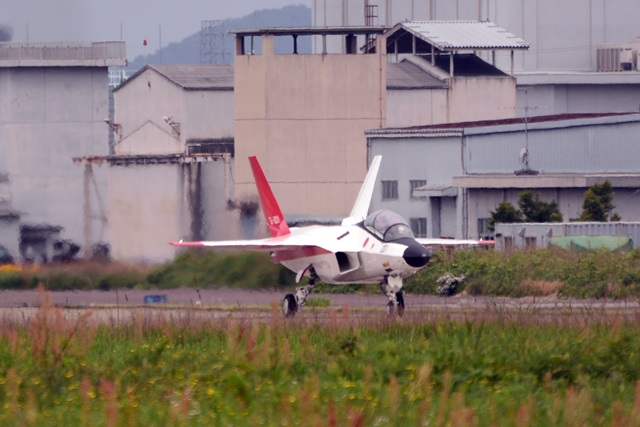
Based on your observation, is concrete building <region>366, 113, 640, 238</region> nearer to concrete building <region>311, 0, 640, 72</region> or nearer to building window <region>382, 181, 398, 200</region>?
building window <region>382, 181, 398, 200</region>

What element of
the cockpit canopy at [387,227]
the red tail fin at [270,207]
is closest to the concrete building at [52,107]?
the red tail fin at [270,207]

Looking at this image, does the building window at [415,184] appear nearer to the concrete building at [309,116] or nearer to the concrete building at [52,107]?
the concrete building at [309,116]

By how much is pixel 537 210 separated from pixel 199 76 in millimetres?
28106

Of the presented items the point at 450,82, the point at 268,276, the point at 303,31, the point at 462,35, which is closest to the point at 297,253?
the point at 268,276

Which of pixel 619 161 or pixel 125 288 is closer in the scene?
pixel 125 288

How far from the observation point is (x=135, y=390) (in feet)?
31.9

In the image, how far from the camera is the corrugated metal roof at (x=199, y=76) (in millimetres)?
57562

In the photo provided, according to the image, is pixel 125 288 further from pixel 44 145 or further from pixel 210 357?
pixel 44 145

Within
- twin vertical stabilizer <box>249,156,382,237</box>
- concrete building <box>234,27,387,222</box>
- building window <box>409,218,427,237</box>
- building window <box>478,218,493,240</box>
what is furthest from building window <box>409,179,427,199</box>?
twin vertical stabilizer <box>249,156,382,237</box>

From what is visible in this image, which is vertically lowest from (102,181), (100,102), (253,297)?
(253,297)

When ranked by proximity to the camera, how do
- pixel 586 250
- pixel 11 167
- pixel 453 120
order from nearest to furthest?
pixel 586 250
pixel 11 167
pixel 453 120

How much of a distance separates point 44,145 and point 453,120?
18.3 meters

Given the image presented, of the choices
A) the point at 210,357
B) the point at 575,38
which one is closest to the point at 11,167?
the point at 575,38

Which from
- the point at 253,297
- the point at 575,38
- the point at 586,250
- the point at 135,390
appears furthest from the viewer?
the point at 575,38
